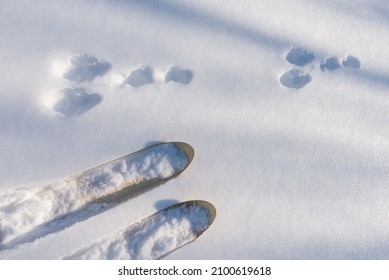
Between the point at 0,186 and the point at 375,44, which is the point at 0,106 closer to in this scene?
the point at 0,186

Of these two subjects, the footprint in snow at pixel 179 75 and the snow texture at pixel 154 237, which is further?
the footprint in snow at pixel 179 75

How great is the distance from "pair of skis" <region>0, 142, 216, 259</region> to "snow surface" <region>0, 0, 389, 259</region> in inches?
0.8

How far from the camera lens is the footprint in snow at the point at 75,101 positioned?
1273 mm

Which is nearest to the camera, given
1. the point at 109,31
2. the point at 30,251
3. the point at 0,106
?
the point at 30,251

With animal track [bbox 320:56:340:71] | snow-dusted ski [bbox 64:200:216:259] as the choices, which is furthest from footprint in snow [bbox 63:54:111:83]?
animal track [bbox 320:56:340:71]

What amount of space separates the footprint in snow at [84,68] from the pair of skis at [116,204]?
0.29 metres

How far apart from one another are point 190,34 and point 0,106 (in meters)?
0.64

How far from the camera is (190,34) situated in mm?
1377

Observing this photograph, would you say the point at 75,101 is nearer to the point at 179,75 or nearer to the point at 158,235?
the point at 179,75

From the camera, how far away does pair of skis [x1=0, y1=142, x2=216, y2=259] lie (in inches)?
45.8

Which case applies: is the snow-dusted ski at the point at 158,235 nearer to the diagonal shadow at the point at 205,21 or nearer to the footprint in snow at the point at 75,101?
the footprint in snow at the point at 75,101

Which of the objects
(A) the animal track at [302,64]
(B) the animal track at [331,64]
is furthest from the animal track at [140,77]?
(B) the animal track at [331,64]
